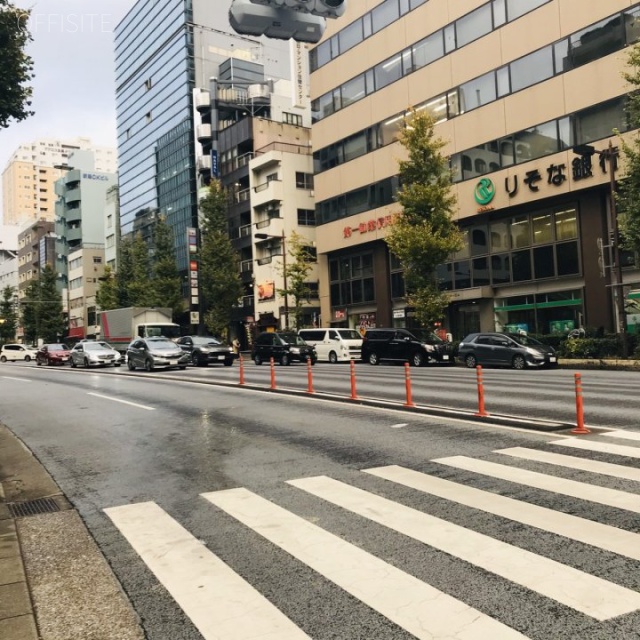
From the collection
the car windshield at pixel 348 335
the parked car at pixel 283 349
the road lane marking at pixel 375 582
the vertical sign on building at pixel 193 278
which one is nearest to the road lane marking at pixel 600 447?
the road lane marking at pixel 375 582

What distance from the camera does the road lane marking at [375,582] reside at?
323cm

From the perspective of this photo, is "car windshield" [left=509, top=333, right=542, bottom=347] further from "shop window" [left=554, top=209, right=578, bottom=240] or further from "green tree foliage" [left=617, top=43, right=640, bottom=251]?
"shop window" [left=554, top=209, right=578, bottom=240]

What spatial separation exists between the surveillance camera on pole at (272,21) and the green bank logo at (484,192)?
17.5m

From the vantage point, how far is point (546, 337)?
2706 centimetres

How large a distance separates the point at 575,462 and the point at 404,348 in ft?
71.2

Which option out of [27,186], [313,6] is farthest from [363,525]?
[27,186]

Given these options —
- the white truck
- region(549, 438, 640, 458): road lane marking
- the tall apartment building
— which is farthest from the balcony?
the tall apartment building

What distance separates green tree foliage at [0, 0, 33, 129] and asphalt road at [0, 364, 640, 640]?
6043mm

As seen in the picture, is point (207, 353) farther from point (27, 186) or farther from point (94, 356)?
point (27, 186)

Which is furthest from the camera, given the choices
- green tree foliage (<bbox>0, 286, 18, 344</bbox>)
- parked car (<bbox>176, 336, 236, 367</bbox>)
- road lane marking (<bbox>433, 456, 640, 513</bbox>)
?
green tree foliage (<bbox>0, 286, 18, 344</bbox>)

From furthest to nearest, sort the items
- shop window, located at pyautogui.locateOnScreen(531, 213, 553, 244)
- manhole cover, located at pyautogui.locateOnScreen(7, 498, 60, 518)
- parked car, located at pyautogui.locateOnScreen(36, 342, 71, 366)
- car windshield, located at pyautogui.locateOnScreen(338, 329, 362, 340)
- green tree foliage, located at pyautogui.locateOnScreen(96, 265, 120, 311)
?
green tree foliage, located at pyautogui.locateOnScreen(96, 265, 120, 311) < parked car, located at pyautogui.locateOnScreen(36, 342, 71, 366) < car windshield, located at pyautogui.locateOnScreen(338, 329, 362, 340) < shop window, located at pyautogui.locateOnScreen(531, 213, 553, 244) < manhole cover, located at pyautogui.locateOnScreen(7, 498, 60, 518)

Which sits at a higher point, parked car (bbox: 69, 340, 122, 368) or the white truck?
the white truck

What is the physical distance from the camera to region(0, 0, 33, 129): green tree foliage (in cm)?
1087

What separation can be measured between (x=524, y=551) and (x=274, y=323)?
4814 cm
